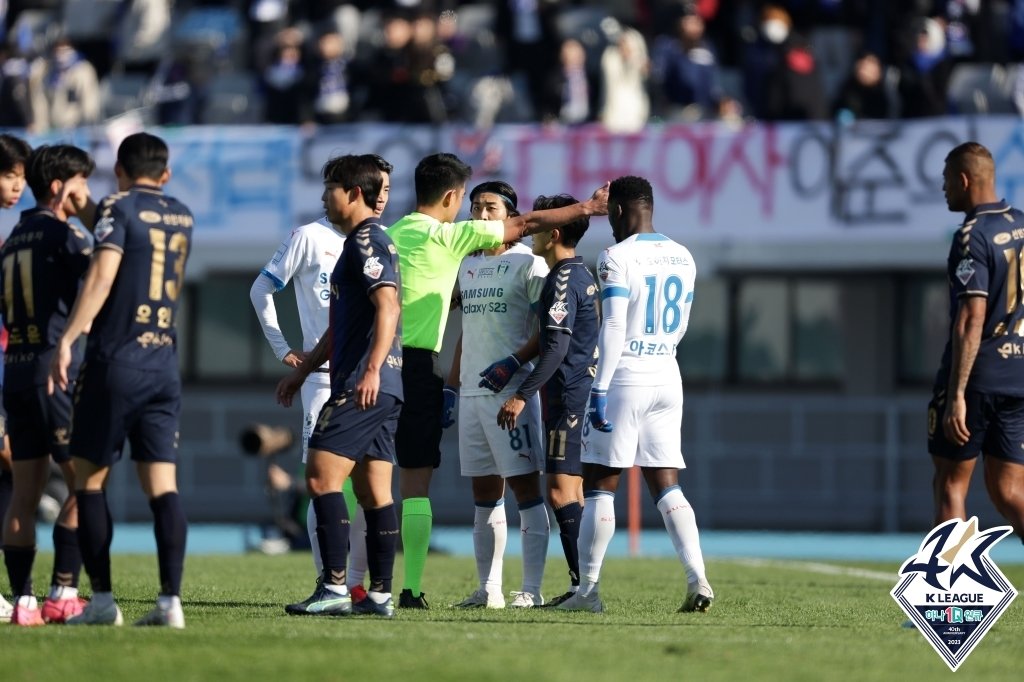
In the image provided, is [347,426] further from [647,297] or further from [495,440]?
[647,297]

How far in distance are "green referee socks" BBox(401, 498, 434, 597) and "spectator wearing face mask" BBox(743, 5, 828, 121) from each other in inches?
453

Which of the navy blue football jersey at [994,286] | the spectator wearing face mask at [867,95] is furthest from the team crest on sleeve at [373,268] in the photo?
the spectator wearing face mask at [867,95]

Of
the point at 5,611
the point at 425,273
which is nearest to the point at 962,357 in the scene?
the point at 425,273

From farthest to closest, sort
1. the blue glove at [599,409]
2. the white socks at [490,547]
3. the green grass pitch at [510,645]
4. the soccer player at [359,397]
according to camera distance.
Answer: the white socks at [490,547], the blue glove at [599,409], the soccer player at [359,397], the green grass pitch at [510,645]

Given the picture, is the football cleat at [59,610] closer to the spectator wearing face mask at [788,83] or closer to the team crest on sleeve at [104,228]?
the team crest on sleeve at [104,228]

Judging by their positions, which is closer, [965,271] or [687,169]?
[965,271]

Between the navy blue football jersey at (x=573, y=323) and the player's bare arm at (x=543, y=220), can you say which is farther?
the navy blue football jersey at (x=573, y=323)

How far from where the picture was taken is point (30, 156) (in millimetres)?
8422

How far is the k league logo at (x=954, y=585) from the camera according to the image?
7.39m

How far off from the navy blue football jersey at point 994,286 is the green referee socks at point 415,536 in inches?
108

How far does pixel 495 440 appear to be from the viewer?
9383mm

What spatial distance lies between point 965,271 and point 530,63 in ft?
45.7

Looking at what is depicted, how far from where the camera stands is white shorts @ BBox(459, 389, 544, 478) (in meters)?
9.38

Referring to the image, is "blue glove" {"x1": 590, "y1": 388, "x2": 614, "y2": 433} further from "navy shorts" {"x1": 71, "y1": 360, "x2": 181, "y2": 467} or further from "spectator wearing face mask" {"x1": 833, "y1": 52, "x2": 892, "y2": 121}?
"spectator wearing face mask" {"x1": 833, "y1": 52, "x2": 892, "y2": 121}
